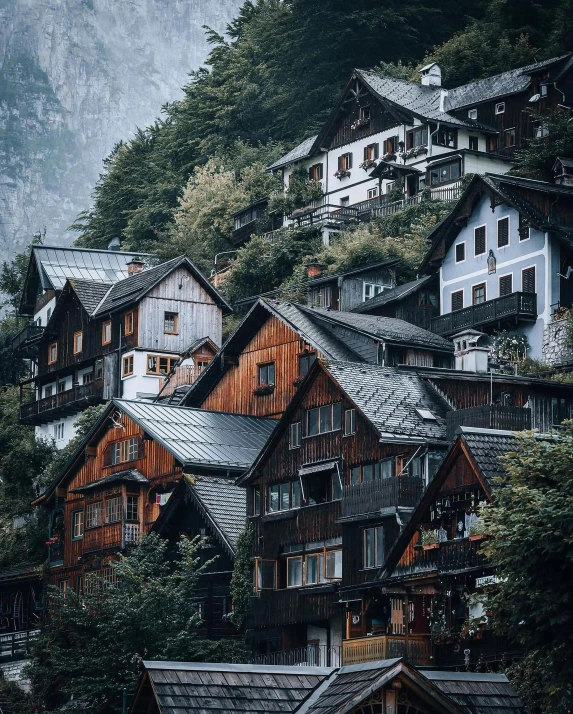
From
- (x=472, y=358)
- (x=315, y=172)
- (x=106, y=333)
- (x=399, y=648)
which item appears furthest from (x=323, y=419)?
(x=315, y=172)

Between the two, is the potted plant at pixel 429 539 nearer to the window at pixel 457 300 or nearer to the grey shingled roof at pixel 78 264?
the window at pixel 457 300

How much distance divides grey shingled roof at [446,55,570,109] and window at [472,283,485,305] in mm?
25172

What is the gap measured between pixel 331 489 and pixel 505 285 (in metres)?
22.8

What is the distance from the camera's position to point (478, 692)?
32.4 metres

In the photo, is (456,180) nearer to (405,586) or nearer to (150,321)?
(150,321)

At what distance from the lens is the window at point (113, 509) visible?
66125 millimetres

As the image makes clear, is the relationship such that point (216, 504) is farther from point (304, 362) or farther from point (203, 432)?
point (304, 362)

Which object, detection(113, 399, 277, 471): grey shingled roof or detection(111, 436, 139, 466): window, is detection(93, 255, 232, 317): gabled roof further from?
detection(113, 399, 277, 471): grey shingled roof

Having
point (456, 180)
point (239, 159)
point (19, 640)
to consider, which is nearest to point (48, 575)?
point (19, 640)

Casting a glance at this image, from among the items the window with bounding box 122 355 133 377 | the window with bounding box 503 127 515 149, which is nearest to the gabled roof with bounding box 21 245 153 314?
the window with bounding box 122 355 133 377

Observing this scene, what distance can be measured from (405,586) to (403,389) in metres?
10.4

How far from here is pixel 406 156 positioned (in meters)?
98.9

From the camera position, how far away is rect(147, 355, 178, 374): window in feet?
278

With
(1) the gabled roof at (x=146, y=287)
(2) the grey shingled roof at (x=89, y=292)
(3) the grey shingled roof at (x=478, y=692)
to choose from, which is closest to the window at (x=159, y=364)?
(1) the gabled roof at (x=146, y=287)
